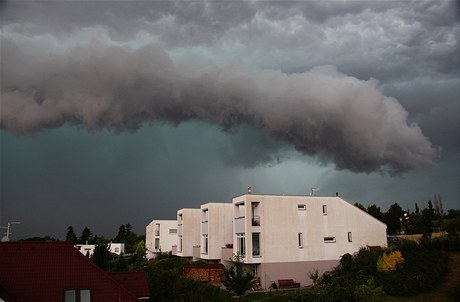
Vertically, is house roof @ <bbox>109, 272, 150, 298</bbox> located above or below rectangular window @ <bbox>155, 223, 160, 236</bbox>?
below

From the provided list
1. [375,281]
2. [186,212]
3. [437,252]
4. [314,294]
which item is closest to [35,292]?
[314,294]

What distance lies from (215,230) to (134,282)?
30.8 metres

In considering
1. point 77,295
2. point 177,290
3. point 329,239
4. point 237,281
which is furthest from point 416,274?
point 77,295

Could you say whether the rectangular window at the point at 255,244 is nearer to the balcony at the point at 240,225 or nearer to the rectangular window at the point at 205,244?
the balcony at the point at 240,225

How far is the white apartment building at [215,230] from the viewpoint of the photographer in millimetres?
49625

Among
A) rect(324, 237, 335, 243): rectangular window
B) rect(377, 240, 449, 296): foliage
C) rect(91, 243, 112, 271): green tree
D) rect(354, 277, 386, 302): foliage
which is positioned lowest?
rect(354, 277, 386, 302): foliage

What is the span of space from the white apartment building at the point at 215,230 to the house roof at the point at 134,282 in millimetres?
29785

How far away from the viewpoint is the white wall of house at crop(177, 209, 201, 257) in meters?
58.2

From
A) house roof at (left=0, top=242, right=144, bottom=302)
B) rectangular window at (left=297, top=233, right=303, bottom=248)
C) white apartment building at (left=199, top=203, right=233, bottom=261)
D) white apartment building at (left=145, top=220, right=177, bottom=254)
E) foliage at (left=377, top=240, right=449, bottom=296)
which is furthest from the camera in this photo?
white apartment building at (left=145, top=220, right=177, bottom=254)

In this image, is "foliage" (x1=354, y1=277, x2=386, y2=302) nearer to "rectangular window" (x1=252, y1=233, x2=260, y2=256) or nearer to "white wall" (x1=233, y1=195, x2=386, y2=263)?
"white wall" (x1=233, y1=195, x2=386, y2=263)

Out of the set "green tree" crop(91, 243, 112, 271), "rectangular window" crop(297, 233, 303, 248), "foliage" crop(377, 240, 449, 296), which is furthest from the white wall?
"green tree" crop(91, 243, 112, 271)

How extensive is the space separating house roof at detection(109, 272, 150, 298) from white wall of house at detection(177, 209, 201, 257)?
3881 centimetres

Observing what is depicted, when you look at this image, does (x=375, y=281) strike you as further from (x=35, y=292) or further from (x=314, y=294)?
(x=35, y=292)

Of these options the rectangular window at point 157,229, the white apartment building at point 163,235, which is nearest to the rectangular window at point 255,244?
the white apartment building at point 163,235
